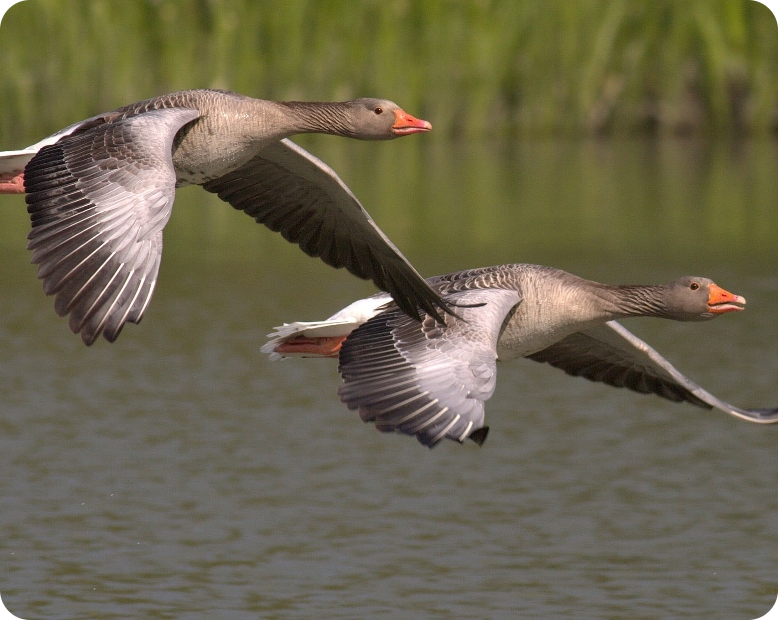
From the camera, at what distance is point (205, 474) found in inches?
592

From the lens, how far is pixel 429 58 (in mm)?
30734

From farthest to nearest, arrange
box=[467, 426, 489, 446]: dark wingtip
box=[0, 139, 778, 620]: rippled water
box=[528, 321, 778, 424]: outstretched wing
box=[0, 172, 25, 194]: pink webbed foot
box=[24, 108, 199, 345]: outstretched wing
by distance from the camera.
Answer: box=[0, 139, 778, 620]: rippled water, box=[528, 321, 778, 424]: outstretched wing, box=[0, 172, 25, 194]: pink webbed foot, box=[467, 426, 489, 446]: dark wingtip, box=[24, 108, 199, 345]: outstretched wing

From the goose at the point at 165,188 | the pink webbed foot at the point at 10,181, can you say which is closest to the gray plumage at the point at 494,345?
the goose at the point at 165,188

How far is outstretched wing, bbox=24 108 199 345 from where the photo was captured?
8.39 metres

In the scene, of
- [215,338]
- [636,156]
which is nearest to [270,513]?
[215,338]

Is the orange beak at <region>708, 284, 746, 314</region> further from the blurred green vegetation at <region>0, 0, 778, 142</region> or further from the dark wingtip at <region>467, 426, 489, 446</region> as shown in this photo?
the blurred green vegetation at <region>0, 0, 778, 142</region>

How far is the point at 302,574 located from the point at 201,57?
17.8m

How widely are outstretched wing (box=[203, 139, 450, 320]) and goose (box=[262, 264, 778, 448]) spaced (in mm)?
348

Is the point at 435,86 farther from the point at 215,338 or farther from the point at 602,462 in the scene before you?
the point at 602,462

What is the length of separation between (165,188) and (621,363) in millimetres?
4973

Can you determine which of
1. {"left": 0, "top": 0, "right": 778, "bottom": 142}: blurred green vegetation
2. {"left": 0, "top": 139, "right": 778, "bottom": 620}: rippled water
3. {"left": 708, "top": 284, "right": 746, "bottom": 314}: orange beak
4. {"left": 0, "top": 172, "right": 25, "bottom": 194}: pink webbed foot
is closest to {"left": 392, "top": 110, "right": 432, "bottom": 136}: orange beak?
{"left": 708, "top": 284, "right": 746, "bottom": 314}: orange beak

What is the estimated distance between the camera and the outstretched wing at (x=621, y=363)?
480 inches

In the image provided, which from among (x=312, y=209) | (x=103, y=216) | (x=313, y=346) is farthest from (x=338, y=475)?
(x=103, y=216)

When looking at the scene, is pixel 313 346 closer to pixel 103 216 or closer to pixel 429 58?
pixel 103 216
